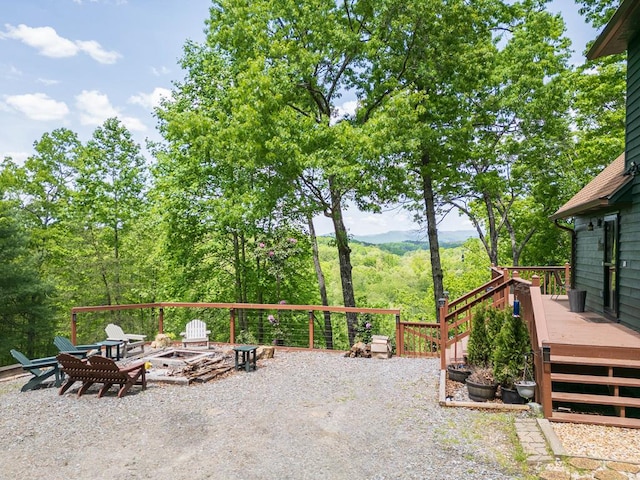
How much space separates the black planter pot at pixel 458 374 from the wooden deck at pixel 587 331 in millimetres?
1413

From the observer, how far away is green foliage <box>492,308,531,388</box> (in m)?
5.57

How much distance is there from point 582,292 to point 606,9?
9.80 m

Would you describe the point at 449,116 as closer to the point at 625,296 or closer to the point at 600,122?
the point at 600,122

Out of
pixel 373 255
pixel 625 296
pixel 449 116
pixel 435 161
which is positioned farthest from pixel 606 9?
pixel 373 255

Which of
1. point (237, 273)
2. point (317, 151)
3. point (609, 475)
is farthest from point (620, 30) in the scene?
point (237, 273)

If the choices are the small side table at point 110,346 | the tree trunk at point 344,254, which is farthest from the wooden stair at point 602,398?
the small side table at point 110,346

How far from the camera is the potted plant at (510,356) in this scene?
5512mm

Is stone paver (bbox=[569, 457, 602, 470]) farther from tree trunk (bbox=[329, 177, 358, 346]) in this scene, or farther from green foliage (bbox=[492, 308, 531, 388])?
tree trunk (bbox=[329, 177, 358, 346])

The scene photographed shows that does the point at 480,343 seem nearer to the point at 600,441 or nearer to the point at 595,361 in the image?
the point at 595,361

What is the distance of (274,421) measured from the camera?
206 inches

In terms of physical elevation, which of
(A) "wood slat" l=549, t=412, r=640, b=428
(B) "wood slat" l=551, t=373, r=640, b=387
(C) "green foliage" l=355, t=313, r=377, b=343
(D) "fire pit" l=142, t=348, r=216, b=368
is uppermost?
(B) "wood slat" l=551, t=373, r=640, b=387

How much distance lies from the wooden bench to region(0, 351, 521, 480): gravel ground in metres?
0.17

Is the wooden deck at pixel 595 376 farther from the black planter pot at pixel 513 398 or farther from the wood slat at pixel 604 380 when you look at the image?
the black planter pot at pixel 513 398

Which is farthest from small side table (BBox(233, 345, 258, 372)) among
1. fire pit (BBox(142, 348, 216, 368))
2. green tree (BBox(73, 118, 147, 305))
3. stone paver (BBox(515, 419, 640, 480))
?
green tree (BBox(73, 118, 147, 305))
